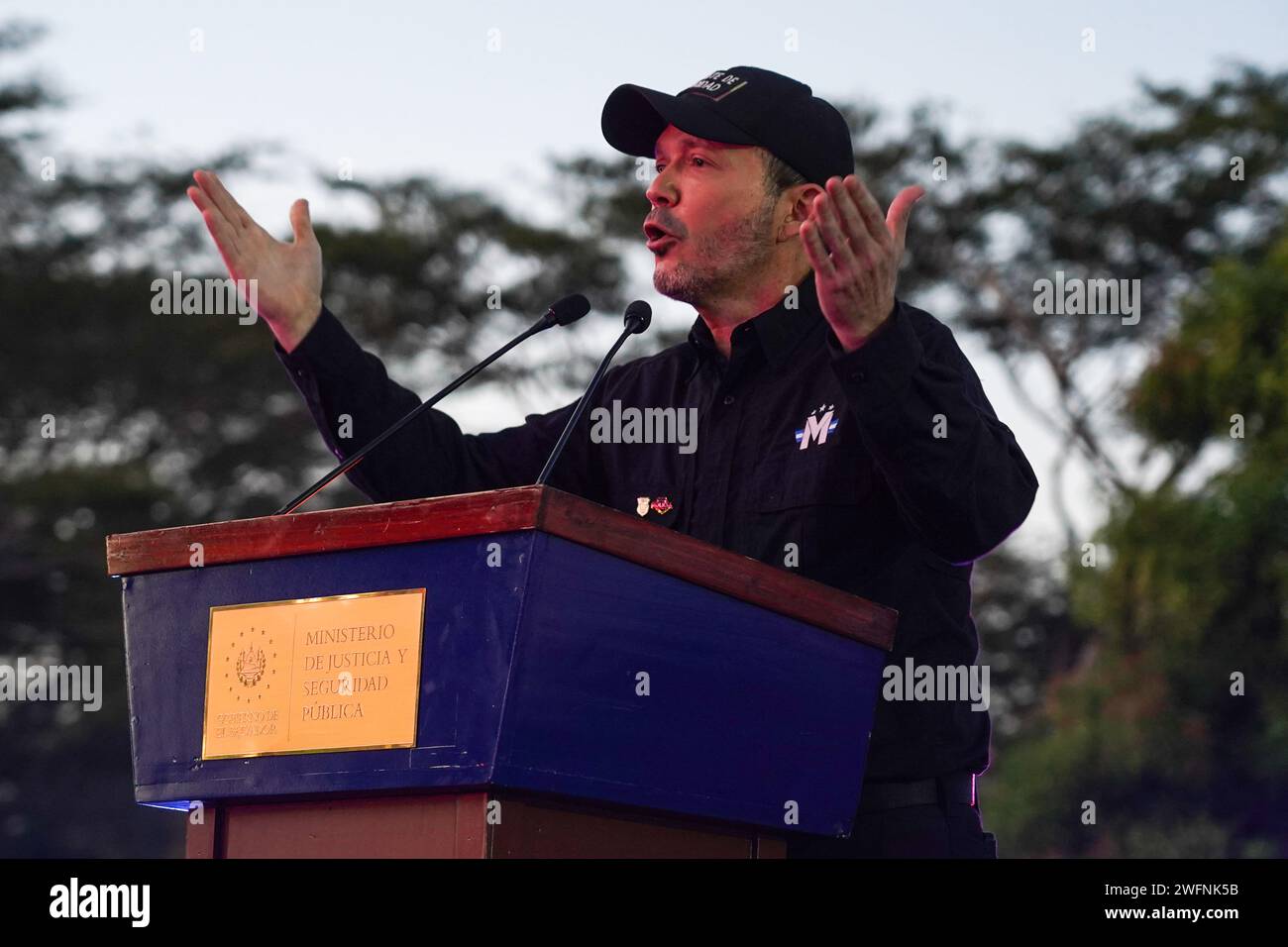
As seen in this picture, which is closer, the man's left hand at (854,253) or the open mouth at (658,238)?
the man's left hand at (854,253)

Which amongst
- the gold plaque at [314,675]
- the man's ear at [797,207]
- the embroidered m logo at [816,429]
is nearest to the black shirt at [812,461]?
the embroidered m logo at [816,429]

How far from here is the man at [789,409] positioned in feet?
7.73

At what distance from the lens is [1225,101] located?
2208cm

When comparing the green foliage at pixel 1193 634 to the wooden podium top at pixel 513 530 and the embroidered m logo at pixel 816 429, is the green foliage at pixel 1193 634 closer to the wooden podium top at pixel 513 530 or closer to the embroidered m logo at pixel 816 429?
the embroidered m logo at pixel 816 429

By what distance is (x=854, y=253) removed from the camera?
7.45 feet

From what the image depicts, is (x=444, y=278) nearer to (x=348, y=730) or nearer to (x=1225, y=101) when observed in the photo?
(x=1225, y=101)

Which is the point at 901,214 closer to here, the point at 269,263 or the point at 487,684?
the point at 487,684

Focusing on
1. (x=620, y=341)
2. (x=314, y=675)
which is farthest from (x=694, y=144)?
(x=314, y=675)

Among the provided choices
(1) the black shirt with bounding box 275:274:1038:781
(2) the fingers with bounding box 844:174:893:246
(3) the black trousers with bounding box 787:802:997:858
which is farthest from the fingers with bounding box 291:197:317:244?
(3) the black trousers with bounding box 787:802:997:858

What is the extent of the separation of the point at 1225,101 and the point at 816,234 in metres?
21.3

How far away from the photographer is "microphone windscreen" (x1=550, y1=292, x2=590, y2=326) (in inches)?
110

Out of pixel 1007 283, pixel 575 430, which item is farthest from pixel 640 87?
pixel 1007 283

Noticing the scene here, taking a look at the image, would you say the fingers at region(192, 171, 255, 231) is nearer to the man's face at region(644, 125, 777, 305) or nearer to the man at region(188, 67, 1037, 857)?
the man at region(188, 67, 1037, 857)

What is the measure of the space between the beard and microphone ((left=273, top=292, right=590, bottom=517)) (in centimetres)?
16
